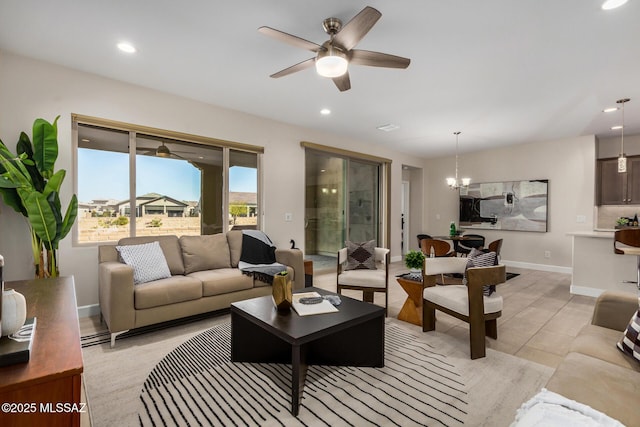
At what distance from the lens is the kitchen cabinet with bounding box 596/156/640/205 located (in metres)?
5.47

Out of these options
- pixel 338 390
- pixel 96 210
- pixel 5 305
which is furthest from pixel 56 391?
pixel 96 210

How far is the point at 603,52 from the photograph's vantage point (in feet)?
9.02

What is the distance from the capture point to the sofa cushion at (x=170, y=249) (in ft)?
11.2

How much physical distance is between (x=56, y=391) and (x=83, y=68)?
11.7 feet

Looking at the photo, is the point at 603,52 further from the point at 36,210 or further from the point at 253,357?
the point at 36,210

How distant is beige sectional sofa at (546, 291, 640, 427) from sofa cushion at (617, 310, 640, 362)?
24mm

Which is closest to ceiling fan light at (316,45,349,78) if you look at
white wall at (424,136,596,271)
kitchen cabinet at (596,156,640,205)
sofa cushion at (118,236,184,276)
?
A: sofa cushion at (118,236,184,276)

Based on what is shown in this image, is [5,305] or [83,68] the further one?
[83,68]

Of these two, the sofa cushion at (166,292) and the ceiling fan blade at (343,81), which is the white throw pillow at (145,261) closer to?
the sofa cushion at (166,292)

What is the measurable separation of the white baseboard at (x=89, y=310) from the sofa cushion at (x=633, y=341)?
4439mm

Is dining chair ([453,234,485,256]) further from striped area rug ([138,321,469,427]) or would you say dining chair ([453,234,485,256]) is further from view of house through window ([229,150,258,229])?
view of house through window ([229,150,258,229])

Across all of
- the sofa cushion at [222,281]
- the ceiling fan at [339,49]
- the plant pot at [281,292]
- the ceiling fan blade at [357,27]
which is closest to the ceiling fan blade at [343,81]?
the ceiling fan at [339,49]

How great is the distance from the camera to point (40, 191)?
2902mm

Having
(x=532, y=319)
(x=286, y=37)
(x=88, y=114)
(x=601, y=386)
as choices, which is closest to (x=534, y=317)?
(x=532, y=319)
